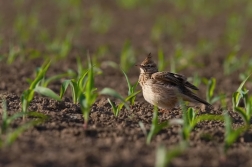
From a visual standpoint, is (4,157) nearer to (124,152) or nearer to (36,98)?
(124,152)

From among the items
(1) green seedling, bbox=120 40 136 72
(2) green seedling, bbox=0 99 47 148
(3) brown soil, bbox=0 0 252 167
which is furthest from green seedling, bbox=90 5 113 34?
(2) green seedling, bbox=0 99 47 148

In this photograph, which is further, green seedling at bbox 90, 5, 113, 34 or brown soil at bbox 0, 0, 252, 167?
green seedling at bbox 90, 5, 113, 34

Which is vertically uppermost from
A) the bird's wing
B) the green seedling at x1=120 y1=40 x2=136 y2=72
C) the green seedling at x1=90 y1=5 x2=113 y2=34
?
the green seedling at x1=90 y1=5 x2=113 y2=34

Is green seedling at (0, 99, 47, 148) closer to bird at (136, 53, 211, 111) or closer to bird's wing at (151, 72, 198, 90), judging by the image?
bird at (136, 53, 211, 111)

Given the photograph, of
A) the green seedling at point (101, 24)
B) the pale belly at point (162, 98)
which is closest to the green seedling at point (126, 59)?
the pale belly at point (162, 98)

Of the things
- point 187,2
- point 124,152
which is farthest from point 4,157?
point 187,2

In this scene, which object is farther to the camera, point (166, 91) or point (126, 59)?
point (126, 59)

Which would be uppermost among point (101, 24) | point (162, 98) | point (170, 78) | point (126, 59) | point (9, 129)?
point (101, 24)

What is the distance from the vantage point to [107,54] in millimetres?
11555

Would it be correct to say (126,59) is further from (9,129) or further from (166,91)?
(9,129)

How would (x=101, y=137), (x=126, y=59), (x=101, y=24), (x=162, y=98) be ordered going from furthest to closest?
(x=101, y=24), (x=126, y=59), (x=162, y=98), (x=101, y=137)

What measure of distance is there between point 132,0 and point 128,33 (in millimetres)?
4706

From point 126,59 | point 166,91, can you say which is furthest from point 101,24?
point 166,91

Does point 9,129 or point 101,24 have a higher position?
point 101,24
